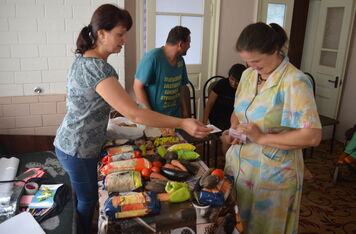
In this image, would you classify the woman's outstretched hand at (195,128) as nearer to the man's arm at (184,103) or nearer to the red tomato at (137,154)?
the red tomato at (137,154)

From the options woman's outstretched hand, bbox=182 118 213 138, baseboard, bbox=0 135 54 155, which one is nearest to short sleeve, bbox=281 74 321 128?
woman's outstretched hand, bbox=182 118 213 138

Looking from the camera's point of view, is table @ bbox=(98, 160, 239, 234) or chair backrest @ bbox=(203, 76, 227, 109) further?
chair backrest @ bbox=(203, 76, 227, 109)

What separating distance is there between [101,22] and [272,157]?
105 cm

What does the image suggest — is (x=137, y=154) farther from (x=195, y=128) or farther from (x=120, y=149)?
(x=195, y=128)

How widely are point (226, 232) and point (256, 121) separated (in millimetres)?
520

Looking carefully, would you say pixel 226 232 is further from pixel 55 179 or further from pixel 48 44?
pixel 48 44

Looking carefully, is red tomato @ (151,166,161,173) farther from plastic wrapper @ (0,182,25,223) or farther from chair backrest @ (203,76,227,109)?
chair backrest @ (203,76,227,109)

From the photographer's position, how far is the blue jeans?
63.8 inches

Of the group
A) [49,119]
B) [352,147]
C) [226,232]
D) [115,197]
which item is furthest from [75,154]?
[352,147]

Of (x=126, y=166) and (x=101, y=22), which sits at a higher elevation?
(x=101, y=22)

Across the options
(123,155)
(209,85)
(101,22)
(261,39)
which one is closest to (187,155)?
(123,155)

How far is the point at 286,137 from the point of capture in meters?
1.35

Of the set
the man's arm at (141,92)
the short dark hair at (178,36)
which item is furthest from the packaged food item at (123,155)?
the short dark hair at (178,36)

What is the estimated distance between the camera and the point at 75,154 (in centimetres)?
159
